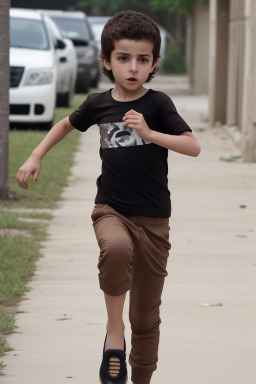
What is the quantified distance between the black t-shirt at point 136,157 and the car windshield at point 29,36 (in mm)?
14337

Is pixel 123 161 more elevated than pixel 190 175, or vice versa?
pixel 123 161

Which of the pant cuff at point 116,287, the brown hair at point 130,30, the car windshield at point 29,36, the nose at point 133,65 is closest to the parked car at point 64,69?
the car windshield at point 29,36

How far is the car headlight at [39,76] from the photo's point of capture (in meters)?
17.5

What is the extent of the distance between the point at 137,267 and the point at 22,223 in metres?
5.17

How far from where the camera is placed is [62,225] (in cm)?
973

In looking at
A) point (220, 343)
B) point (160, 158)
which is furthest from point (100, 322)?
point (160, 158)

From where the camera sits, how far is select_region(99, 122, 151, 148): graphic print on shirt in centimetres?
436

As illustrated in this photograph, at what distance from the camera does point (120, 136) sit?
4.38 metres

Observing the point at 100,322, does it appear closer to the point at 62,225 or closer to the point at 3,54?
the point at 62,225

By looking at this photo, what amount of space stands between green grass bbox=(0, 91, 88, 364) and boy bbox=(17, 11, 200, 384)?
113cm

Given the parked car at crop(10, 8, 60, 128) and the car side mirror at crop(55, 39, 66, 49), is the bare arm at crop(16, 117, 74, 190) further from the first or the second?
the car side mirror at crop(55, 39, 66, 49)

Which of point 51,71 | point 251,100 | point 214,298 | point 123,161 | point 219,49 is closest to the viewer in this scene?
point 123,161

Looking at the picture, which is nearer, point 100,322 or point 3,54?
point 100,322

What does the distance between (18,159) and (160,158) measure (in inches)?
378
